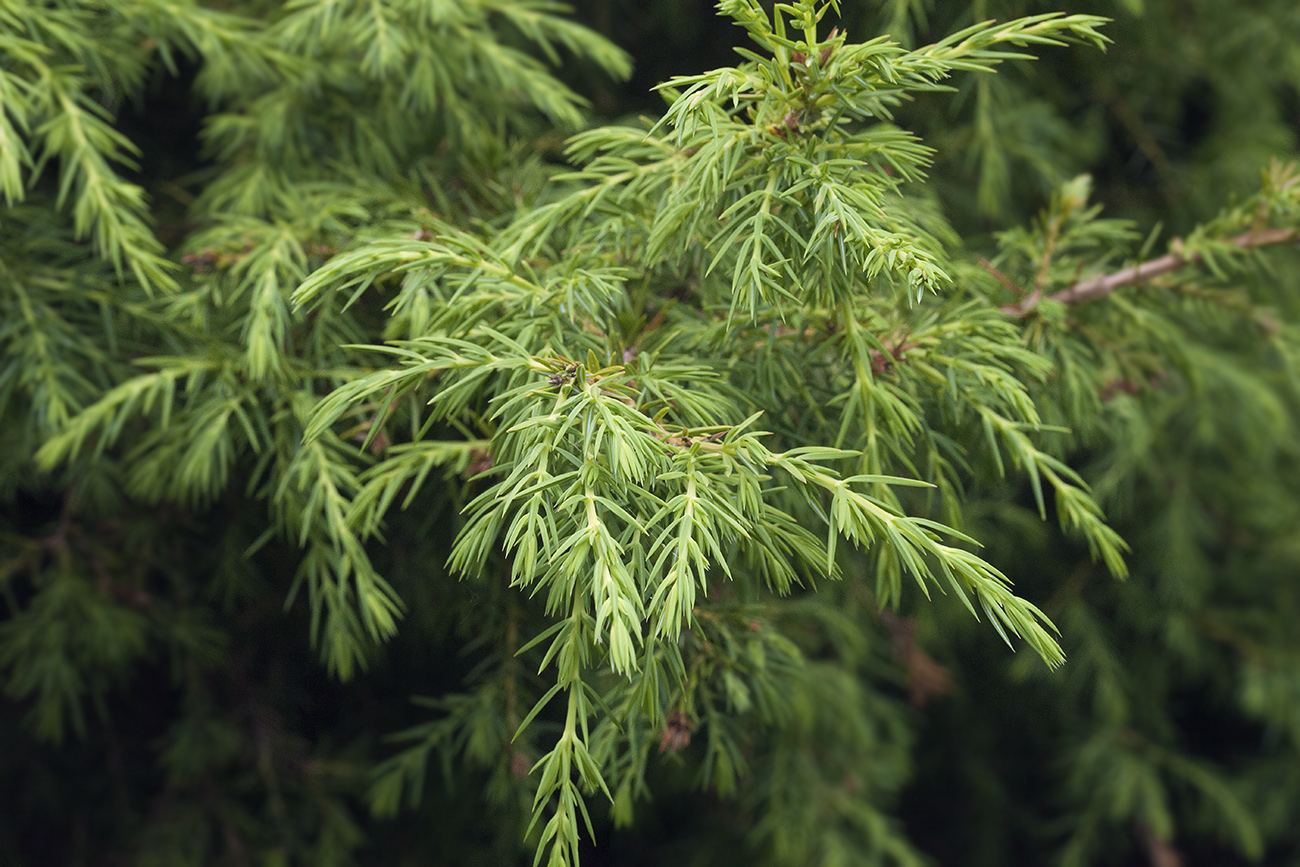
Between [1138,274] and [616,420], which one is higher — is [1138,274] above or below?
below

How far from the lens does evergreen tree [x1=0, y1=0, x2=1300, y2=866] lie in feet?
2.20

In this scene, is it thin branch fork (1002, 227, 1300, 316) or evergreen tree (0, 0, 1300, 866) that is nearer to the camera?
evergreen tree (0, 0, 1300, 866)

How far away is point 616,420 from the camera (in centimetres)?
60

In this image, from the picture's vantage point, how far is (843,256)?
2.16 ft

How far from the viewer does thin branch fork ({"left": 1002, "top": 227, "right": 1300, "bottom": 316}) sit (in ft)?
3.05

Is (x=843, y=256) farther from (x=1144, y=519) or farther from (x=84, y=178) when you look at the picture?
(x=1144, y=519)

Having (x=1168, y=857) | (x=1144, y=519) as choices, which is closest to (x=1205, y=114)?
(x=1144, y=519)

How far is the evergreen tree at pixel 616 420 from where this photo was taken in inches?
26.4

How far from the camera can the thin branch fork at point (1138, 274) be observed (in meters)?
0.93

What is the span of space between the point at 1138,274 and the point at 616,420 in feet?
2.13

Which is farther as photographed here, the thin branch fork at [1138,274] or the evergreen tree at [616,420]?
the thin branch fork at [1138,274]

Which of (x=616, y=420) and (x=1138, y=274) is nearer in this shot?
(x=616, y=420)

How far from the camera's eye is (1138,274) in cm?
94

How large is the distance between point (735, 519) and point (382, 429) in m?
0.42
